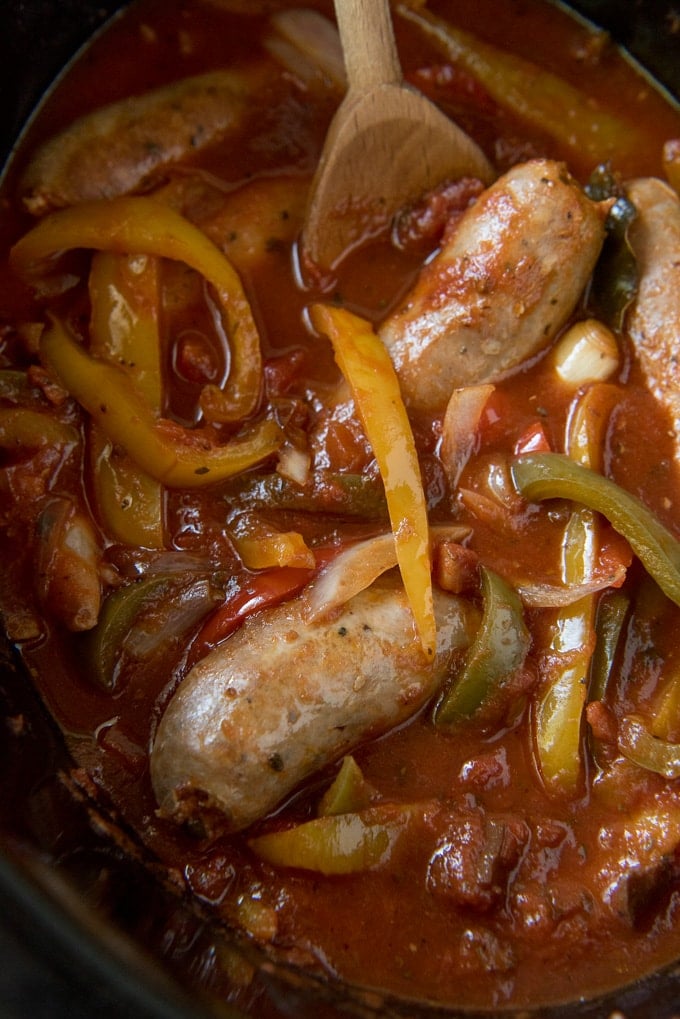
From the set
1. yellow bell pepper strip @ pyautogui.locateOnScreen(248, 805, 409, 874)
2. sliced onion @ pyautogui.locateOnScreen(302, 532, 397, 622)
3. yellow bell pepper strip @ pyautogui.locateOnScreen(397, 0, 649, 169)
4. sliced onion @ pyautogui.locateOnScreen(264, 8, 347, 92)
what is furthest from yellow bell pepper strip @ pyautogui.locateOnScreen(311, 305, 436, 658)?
yellow bell pepper strip @ pyautogui.locateOnScreen(397, 0, 649, 169)

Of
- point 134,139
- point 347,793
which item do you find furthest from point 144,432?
point 347,793

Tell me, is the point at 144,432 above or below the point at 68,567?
above

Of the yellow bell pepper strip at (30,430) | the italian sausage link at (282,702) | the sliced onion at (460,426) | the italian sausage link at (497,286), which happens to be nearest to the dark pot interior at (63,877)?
the italian sausage link at (282,702)

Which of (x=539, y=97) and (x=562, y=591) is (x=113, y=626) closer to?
(x=562, y=591)

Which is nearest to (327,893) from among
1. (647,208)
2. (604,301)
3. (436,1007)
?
(436,1007)

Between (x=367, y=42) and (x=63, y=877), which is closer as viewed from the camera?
(x=63, y=877)
